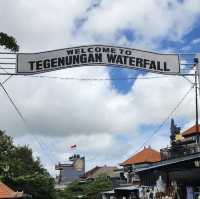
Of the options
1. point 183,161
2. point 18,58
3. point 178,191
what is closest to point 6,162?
point 178,191

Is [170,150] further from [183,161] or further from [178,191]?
[183,161]

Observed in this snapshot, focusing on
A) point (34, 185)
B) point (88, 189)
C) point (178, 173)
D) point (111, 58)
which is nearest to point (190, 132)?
point (34, 185)

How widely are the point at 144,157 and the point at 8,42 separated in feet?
206

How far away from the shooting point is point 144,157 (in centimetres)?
7988

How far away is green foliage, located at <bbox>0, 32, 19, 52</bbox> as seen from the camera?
18.4 m

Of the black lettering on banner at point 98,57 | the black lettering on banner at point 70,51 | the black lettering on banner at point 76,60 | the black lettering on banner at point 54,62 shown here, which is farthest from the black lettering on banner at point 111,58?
the black lettering on banner at point 54,62

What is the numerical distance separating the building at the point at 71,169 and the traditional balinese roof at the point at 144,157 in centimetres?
5324

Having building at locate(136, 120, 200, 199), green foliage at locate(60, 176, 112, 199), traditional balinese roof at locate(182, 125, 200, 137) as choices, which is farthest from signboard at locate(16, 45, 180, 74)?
green foliage at locate(60, 176, 112, 199)

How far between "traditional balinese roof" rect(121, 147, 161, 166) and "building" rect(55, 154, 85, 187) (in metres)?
53.2

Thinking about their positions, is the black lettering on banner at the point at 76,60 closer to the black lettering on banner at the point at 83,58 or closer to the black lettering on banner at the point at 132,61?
the black lettering on banner at the point at 83,58

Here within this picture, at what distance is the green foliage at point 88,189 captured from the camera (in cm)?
8800

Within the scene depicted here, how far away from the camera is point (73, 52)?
19344 mm

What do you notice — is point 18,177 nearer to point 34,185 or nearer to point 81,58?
point 34,185

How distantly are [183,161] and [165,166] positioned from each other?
2.71 m
